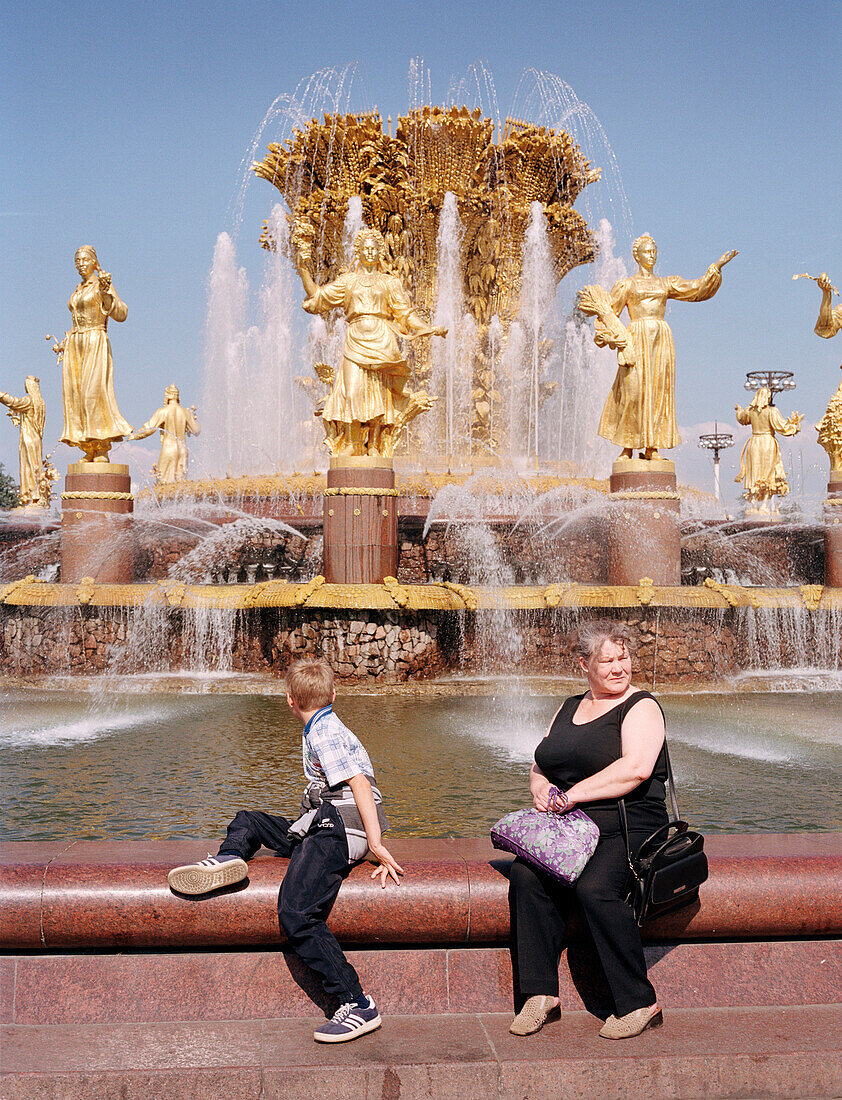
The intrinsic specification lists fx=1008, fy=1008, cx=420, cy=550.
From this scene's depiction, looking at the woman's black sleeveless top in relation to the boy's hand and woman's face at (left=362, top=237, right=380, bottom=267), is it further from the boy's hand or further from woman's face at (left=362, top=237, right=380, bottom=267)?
woman's face at (left=362, top=237, right=380, bottom=267)

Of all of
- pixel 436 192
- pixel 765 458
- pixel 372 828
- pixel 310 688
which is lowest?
pixel 372 828

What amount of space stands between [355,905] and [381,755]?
362cm

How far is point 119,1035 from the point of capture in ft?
10.3

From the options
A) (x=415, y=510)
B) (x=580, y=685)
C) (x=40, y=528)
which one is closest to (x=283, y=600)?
(x=580, y=685)

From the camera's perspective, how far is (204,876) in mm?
3254

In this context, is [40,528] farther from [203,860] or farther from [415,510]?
[203,860]

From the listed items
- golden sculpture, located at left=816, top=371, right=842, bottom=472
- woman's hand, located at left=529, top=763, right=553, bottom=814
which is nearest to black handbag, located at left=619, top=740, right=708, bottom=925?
woman's hand, located at left=529, top=763, right=553, bottom=814

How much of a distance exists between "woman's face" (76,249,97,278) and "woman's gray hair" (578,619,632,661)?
10321mm

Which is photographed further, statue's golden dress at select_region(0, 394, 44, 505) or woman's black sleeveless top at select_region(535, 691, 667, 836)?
statue's golden dress at select_region(0, 394, 44, 505)

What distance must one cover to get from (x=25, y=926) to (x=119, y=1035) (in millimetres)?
476

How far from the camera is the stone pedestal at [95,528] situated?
1195cm

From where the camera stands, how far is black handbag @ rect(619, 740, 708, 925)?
10.3 feet

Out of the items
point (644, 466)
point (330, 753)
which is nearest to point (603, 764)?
point (330, 753)

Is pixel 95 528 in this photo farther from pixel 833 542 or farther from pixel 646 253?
pixel 833 542
